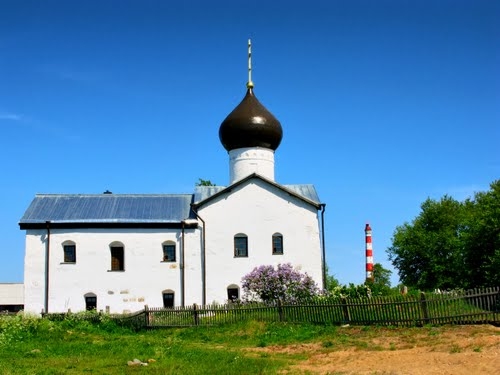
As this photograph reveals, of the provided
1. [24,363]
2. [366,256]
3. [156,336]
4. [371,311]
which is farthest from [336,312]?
[366,256]

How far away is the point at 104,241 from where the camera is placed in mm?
28344

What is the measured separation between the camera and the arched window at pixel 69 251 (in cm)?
2811

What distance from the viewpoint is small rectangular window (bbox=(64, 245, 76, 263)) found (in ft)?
92.2

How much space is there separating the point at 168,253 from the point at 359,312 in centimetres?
1247

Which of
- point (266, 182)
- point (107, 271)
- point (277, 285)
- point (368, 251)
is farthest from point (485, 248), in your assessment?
point (107, 271)

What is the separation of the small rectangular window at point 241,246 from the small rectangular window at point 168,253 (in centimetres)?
292

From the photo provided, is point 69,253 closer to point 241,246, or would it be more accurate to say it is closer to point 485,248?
point 241,246

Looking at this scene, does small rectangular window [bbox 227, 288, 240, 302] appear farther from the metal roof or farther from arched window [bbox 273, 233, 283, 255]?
the metal roof

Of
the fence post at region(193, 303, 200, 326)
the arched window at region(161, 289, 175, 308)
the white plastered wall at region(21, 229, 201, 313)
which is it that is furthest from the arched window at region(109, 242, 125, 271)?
the fence post at region(193, 303, 200, 326)

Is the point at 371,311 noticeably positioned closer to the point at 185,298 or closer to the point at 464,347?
the point at 464,347

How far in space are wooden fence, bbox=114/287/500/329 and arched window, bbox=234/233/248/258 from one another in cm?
702

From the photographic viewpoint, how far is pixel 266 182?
95.3ft

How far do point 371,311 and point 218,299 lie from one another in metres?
11.1

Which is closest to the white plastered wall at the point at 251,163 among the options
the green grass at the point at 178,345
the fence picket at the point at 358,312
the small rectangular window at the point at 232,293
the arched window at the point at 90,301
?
the small rectangular window at the point at 232,293
